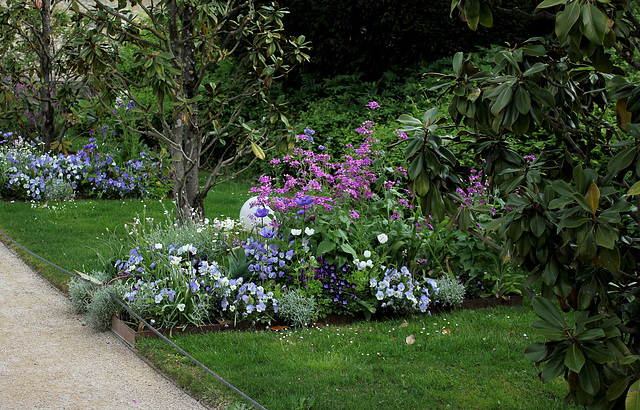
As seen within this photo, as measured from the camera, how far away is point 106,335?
434 cm

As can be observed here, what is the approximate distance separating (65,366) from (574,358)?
305cm

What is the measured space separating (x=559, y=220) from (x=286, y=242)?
2.71 m

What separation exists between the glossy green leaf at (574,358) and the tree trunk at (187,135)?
3.84 metres

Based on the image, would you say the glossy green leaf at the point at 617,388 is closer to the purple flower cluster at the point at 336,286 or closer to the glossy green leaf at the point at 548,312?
the glossy green leaf at the point at 548,312

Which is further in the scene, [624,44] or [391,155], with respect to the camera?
[391,155]

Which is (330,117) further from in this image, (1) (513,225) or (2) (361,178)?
(1) (513,225)

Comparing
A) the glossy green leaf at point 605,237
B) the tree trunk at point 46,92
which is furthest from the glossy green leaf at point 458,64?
the tree trunk at point 46,92

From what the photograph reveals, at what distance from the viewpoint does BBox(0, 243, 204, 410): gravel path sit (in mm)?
3365

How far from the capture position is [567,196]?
7.06ft

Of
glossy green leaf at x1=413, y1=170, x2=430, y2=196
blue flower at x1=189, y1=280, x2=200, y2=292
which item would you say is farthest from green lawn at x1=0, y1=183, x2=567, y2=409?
glossy green leaf at x1=413, y1=170, x2=430, y2=196

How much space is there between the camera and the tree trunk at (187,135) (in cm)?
544

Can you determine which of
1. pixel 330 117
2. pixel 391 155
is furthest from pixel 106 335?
pixel 330 117

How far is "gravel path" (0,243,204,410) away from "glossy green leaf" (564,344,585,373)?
201 centimetres

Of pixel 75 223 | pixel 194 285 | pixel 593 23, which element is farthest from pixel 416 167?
pixel 75 223
